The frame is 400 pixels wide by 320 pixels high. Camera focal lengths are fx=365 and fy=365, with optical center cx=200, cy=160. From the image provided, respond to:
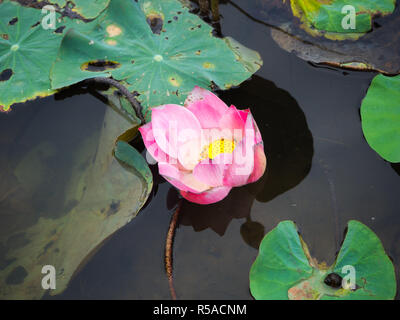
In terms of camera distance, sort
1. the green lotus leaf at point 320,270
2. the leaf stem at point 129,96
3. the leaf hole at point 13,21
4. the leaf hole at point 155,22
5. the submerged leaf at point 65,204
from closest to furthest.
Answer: the green lotus leaf at point 320,270
the submerged leaf at point 65,204
the leaf stem at point 129,96
the leaf hole at point 155,22
the leaf hole at point 13,21

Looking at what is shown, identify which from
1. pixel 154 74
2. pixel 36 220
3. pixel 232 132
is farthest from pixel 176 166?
pixel 36 220

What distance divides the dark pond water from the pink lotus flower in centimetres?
22

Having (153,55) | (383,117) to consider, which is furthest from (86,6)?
(383,117)

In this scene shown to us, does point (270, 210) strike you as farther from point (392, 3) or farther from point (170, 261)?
point (392, 3)

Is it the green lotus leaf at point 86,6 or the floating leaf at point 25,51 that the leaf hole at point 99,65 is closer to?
the floating leaf at point 25,51

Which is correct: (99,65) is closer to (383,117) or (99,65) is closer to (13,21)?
(13,21)

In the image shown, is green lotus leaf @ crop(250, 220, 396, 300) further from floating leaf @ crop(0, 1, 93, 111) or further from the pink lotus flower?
floating leaf @ crop(0, 1, 93, 111)

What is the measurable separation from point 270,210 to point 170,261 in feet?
1.79

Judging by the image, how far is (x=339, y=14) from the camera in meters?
2.07

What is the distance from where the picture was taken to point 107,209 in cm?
175

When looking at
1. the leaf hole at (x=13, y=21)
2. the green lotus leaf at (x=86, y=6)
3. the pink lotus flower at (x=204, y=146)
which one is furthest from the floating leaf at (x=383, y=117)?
the leaf hole at (x=13, y=21)

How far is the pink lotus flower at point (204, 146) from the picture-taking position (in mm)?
1565

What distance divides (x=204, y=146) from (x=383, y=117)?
34.9 inches

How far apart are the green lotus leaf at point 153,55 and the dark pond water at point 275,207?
0.21 meters
